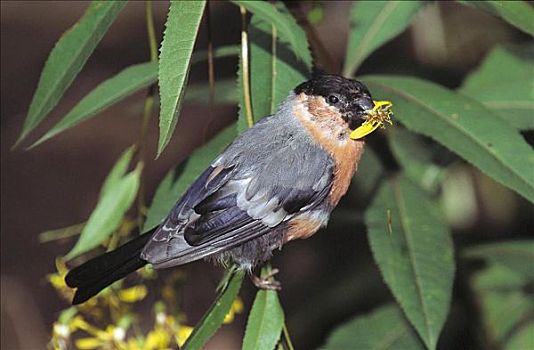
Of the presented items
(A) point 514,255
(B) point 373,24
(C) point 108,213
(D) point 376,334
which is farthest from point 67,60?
(A) point 514,255

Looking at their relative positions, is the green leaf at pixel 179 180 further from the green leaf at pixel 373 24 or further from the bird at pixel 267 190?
the green leaf at pixel 373 24

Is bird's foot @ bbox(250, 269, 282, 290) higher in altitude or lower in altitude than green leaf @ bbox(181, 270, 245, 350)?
lower

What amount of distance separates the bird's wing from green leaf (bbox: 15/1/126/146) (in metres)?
0.31

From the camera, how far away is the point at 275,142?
5.04 ft

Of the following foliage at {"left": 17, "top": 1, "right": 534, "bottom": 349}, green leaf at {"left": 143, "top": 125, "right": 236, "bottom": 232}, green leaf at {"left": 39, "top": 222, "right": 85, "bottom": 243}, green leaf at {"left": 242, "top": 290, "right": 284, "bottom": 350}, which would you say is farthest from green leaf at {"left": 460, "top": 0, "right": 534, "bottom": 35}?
green leaf at {"left": 39, "top": 222, "right": 85, "bottom": 243}

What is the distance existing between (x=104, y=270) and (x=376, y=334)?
75 centimetres

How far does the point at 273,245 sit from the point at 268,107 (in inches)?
9.3

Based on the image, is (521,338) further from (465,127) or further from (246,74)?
(246,74)

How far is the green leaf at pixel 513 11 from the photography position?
1649 mm

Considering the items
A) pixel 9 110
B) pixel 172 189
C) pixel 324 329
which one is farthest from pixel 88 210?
pixel 172 189

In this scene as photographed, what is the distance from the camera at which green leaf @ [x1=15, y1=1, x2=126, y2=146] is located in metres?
1.62

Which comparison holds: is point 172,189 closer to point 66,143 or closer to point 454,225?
point 454,225

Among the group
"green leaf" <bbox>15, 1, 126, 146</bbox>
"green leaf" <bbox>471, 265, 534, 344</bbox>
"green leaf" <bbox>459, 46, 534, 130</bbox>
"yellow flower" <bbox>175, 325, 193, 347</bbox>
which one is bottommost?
"green leaf" <bbox>471, 265, 534, 344</bbox>

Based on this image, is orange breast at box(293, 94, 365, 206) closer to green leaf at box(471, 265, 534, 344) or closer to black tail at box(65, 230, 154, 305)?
black tail at box(65, 230, 154, 305)
